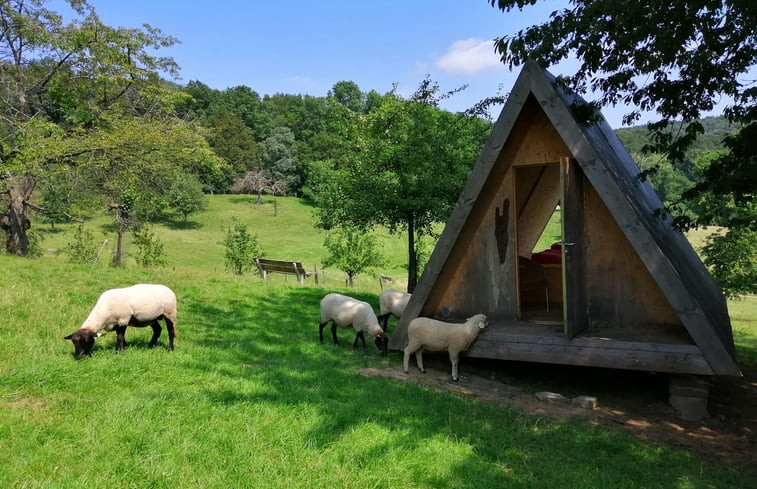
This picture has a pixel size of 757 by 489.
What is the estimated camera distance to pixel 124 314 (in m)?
7.68

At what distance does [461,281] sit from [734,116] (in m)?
4.92

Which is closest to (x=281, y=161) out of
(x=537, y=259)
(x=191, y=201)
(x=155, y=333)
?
(x=191, y=201)

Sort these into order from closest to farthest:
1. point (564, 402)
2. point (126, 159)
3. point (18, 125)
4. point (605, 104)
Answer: point (564, 402), point (605, 104), point (18, 125), point (126, 159)

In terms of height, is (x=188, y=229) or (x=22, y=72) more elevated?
(x=22, y=72)

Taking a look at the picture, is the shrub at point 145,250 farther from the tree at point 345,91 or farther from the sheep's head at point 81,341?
the tree at point 345,91

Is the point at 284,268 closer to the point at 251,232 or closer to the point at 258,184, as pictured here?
the point at 251,232

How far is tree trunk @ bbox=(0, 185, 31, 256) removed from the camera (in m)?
17.7

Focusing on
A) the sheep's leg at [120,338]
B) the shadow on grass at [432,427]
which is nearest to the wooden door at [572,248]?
the shadow on grass at [432,427]

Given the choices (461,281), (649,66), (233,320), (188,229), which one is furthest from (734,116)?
(188,229)

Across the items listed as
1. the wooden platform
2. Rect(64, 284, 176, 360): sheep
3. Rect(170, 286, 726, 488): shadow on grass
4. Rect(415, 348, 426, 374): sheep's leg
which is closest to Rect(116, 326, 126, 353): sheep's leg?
Rect(64, 284, 176, 360): sheep

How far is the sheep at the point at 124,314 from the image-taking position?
7.22 metres

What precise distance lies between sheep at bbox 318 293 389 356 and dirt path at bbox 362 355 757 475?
35.2 inches

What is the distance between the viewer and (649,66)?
7.30 metres

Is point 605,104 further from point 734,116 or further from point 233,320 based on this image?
point 233,320
